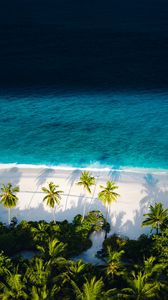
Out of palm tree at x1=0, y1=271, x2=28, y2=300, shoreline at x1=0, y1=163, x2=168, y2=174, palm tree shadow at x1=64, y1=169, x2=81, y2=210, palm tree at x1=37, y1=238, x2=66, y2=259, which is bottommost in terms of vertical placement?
palm tree at x1=0, y1=271, x2=28, y2=300

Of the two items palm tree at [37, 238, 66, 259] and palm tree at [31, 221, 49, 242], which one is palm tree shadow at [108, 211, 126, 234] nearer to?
palm tree at [31, 221, 49, 242]

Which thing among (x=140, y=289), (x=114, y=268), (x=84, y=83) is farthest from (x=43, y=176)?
(x=84, y=83)

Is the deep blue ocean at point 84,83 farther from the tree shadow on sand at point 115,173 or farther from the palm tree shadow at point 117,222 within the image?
the palm tree shadow at point 117,222

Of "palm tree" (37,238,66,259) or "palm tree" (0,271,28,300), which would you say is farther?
"palm tree" (37,238,66,259)

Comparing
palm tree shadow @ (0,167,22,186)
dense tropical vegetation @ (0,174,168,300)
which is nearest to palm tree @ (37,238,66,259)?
dense tropical vegetation @ (0,174,168,300)

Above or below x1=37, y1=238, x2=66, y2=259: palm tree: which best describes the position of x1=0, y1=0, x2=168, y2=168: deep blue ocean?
above

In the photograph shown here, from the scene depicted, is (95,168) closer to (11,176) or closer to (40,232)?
(11,176)

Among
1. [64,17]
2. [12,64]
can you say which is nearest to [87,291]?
[12,64]
